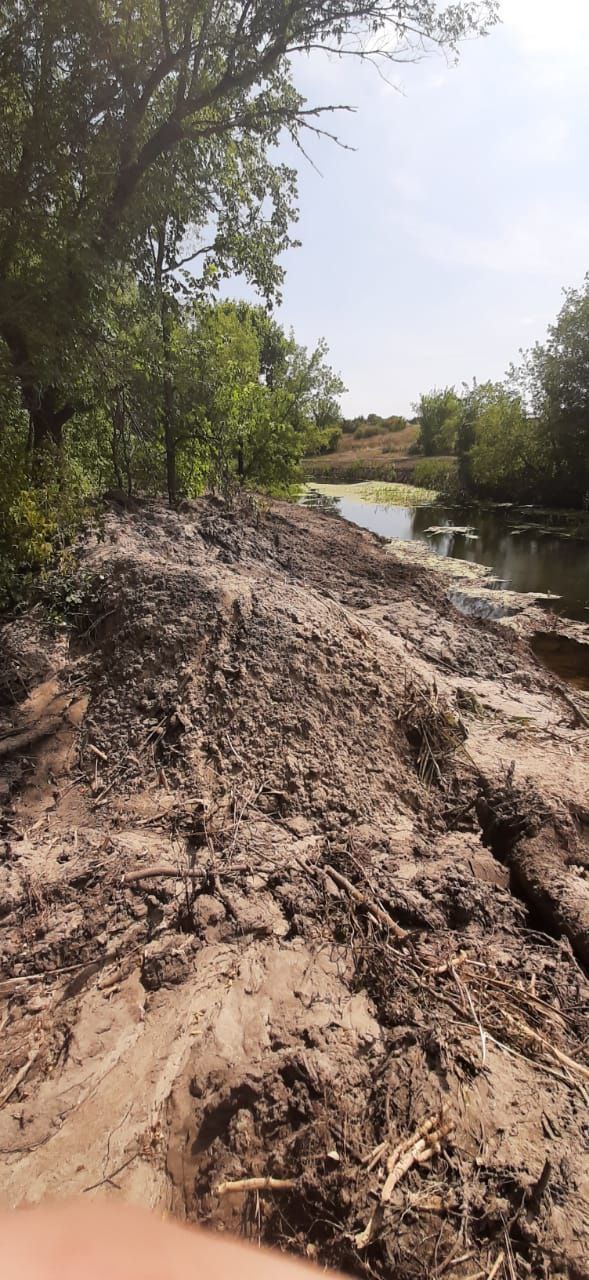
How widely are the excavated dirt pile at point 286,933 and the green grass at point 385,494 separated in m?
26.6

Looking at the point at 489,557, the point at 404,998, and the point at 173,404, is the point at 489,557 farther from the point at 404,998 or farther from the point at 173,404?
the point at 404,998

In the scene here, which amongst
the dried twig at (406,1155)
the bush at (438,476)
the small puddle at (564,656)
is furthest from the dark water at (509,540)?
the dried twig at (406,1155)

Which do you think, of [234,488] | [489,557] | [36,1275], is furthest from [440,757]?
[489,557]

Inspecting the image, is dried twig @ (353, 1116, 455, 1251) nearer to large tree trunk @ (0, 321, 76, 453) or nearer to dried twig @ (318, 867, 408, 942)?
dried twig @ (318, 867, 408, 942)

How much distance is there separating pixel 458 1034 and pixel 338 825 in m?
1.30

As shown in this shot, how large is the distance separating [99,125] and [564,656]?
9889 mm

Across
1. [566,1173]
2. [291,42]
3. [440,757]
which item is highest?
[291,42]

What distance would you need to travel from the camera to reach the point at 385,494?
3422 centimetres

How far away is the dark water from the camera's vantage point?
532 inches

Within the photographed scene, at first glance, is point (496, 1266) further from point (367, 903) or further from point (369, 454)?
point (369, 454)

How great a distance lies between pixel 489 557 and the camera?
1677cm

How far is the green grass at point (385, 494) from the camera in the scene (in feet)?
104

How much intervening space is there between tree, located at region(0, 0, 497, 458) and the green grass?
22.6 meters

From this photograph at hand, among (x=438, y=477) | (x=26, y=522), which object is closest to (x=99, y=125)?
(x=26, y=522)
